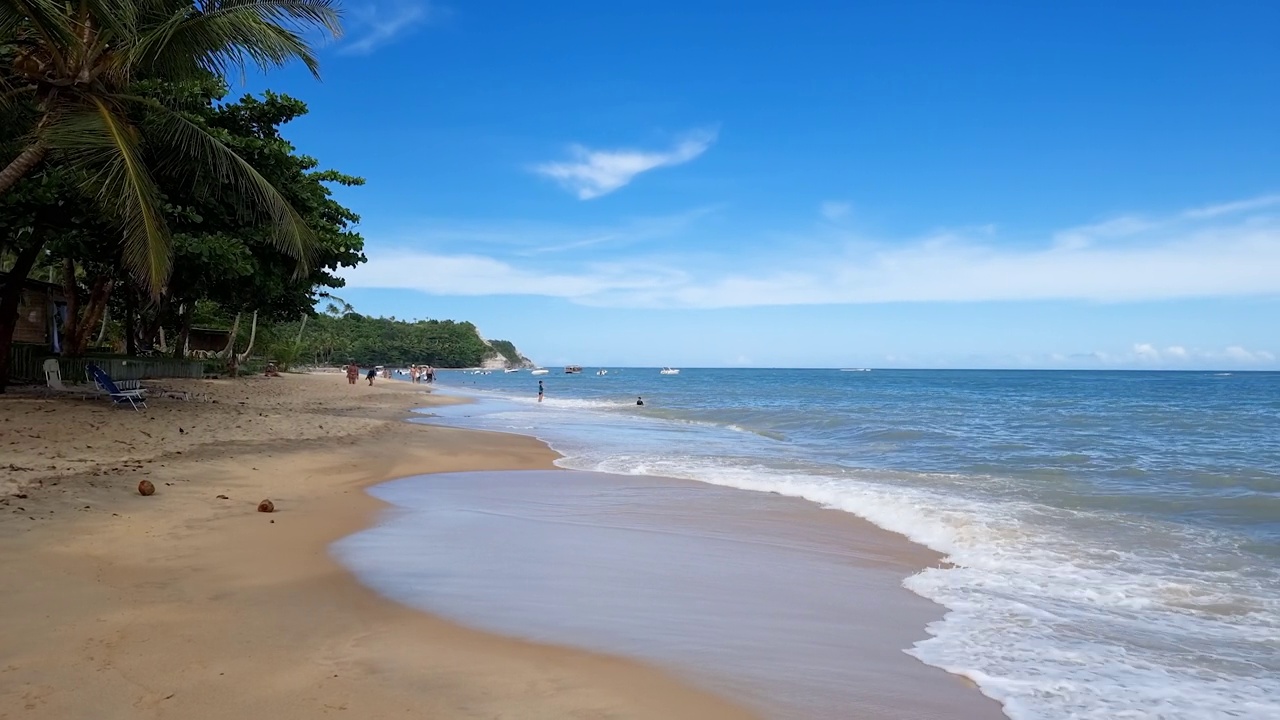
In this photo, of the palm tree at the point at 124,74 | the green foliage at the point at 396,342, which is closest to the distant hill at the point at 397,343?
the green foliage at the point at 396,342

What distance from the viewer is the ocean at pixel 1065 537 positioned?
166 inches

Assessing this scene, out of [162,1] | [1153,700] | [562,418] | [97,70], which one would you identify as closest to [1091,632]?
[1153,700]

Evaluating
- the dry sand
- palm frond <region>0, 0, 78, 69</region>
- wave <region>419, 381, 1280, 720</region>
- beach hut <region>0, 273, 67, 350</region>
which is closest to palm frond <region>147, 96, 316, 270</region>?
palm frond <region>0, 0, 78, 69</region>

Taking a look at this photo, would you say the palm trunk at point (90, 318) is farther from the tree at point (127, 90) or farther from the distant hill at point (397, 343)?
the distant hill at point (397, 343)

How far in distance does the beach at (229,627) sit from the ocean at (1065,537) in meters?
0.70

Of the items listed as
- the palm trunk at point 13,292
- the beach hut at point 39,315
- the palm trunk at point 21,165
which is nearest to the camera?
the palm trunk at point 21,165

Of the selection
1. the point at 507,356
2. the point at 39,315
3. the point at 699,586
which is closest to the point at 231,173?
the point at 699,586

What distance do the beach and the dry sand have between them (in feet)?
0.04

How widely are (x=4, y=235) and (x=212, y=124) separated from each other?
3.95 meters

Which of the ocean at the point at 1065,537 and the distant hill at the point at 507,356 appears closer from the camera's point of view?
the ocean at the point at 1065,537

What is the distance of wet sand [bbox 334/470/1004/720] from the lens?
3.99 metres

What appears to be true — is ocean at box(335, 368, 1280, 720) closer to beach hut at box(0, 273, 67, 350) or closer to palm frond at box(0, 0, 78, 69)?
palm frond at box(0, 0, 78, 69)

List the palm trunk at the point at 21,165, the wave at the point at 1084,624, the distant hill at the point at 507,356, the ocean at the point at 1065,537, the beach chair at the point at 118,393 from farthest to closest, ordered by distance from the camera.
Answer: the distant hill at the point at 507,356 < the beach chair at the point at 118,393 < the palm trunk at the point at 21,165 < the ocean at the point at 1065,537 < the wave at the point at 1084,624

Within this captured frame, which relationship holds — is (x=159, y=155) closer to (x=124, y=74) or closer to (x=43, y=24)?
(x=124, y=74)
